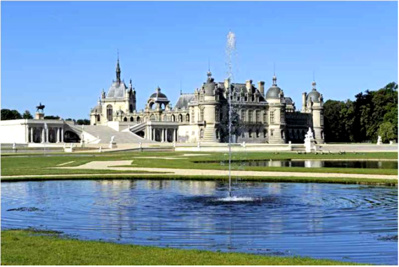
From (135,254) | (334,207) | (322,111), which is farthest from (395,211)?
(322,111)

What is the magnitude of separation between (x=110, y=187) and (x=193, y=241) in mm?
12004

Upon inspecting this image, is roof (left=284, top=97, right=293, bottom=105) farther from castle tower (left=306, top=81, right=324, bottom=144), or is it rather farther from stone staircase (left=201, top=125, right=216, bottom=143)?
stone staircase (left=201, top=125, right=216, bottom=143)

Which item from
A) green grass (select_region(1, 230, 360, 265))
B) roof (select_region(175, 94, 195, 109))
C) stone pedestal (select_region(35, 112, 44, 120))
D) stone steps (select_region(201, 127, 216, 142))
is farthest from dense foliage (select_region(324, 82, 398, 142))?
green grass (select_region(1, 230, 360, 265))

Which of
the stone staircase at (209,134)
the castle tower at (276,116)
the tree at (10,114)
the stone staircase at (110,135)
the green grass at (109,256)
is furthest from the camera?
the tree at (10,114)

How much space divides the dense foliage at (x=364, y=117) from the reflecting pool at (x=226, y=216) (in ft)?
224

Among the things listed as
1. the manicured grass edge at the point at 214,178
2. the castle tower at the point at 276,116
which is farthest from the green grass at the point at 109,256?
the castle tower at the point at 276,116

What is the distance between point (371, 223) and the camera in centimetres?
1590

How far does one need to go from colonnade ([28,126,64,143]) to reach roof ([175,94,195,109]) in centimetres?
2304

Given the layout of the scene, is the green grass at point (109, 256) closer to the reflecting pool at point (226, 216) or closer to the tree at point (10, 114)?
the reflecting pool at point (226, 216)

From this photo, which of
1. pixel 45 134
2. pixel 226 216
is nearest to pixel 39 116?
pixel 45 134

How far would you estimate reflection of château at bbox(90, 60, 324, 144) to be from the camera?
102375mm

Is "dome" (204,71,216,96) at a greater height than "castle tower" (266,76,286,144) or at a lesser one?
greater

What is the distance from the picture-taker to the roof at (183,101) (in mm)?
115044

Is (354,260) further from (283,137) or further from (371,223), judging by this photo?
(283,137)
